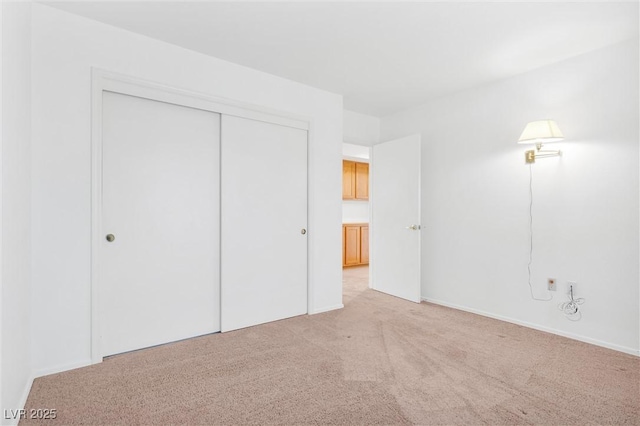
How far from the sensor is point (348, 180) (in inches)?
263

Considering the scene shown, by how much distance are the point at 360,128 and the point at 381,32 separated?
2.00m

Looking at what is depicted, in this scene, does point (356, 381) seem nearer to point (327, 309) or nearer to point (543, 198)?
point (327, 309)

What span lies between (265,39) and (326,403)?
2.53 metres

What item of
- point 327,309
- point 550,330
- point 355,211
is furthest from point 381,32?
point 355,211

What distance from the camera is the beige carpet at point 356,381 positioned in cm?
175

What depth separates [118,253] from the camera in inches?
96.3

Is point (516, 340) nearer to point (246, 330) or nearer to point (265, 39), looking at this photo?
point (246, 330)

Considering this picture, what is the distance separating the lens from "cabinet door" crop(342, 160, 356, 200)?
6.62 m

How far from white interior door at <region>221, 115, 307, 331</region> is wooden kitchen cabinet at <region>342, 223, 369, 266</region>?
2851 millimetres

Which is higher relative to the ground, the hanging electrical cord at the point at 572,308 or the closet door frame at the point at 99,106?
the closet door frame at the point at 99,106

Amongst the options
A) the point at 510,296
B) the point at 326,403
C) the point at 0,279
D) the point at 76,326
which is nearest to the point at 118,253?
the point at 76,326

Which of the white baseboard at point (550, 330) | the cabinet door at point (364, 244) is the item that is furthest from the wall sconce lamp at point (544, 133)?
the cabinet door at point (364, 244)

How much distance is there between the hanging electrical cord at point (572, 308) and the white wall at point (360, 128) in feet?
9.05

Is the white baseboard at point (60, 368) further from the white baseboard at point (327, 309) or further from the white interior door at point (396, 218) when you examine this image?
the white interior door at point (396, 218)
